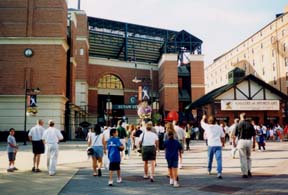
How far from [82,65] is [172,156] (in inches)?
1663

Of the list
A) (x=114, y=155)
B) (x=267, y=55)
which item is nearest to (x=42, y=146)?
(x=114, y=155)

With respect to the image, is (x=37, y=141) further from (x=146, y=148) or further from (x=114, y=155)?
(x=146, y=148)

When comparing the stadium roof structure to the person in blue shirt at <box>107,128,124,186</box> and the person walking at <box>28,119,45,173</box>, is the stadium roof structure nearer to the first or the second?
the person walking at <box>28,119,45,173</box>

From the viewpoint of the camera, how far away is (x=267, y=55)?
192 feet

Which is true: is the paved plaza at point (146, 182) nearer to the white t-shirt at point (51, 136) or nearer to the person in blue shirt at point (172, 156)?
the person in blue shirt at point (172, 156)

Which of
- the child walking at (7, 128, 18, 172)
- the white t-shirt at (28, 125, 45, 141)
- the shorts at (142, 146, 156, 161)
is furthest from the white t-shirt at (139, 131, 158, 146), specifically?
the child walking at (7, 128, 18, 172)

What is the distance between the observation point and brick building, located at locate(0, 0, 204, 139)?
100 feet

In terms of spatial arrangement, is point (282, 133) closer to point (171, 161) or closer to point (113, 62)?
point (171, 161)

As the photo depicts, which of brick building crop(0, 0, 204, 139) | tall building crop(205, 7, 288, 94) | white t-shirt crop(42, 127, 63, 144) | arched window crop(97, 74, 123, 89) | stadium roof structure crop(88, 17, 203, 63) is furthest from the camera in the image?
stadium roof structure crop(88, 17, 203, 63)

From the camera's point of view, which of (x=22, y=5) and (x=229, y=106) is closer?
(x=22, y=5)

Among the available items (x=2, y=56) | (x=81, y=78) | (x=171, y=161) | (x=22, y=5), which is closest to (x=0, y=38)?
(x=2, y=56)

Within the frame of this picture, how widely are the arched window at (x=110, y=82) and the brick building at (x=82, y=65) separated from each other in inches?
6.8

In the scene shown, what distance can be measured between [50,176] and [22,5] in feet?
83.3

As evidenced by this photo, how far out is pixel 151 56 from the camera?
64.3 meters
